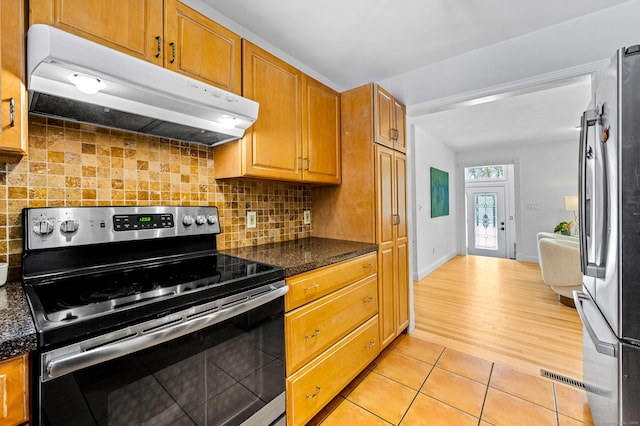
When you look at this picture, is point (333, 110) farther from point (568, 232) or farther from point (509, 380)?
point (568, 232)

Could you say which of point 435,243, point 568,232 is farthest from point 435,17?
point 568,232

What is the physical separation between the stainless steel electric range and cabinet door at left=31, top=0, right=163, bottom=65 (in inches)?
27.9

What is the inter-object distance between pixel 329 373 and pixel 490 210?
255 inches

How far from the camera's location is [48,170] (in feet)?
3.97

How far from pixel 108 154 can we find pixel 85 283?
0.63 metres

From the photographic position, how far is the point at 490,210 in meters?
6.62

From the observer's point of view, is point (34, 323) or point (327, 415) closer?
point (34, 323)

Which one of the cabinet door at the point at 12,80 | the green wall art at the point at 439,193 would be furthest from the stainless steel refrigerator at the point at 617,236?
the green wall art at the point at 439,193

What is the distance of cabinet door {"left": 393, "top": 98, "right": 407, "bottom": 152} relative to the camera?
2387 millimetres

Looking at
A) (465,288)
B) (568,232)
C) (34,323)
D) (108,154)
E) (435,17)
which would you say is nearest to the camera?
(34,323)

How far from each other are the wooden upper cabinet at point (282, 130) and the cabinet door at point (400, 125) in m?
0.56

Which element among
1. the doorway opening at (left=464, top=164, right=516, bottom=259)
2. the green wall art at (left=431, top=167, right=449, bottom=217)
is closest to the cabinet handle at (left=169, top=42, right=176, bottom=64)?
the green wall art at (left=431, top=167, right=449, bottom=217)

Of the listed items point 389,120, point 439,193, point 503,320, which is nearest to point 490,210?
point 439,193

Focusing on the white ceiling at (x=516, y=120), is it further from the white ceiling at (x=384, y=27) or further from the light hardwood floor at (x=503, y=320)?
the light hardwood floor at (x=503, y=320)
